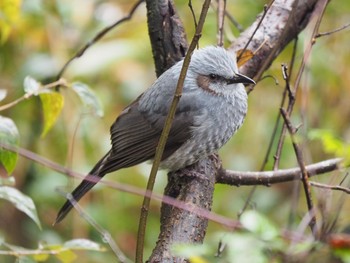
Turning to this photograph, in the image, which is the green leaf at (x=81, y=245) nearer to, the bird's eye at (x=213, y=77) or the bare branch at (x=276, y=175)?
the bare branch at (x=276, y=175)

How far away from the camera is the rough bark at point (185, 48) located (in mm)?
2656

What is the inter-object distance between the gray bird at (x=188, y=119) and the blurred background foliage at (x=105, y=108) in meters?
0.92

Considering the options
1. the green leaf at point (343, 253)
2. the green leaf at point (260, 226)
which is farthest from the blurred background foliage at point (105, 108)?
the green leaf at point (343, 253)

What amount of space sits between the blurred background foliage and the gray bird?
3.00ft

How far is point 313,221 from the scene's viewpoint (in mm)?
2195

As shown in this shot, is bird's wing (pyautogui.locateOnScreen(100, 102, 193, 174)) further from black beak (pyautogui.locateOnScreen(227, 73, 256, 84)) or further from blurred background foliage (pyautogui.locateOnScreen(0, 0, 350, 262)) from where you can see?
blurred background foliage (pyautogui.locateOnScreen(0, 0, 350, 262))

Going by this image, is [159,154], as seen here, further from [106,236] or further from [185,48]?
[185,48]

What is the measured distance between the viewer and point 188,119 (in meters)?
3.51

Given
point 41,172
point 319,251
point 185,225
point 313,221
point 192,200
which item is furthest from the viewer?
point 41,172

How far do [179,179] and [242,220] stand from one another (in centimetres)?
179

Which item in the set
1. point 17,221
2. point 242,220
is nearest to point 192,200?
point 242,220

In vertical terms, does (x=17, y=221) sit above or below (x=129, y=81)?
below

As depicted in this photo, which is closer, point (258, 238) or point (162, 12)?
point (258, 238)

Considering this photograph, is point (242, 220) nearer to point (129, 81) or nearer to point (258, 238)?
point (258, 238)
